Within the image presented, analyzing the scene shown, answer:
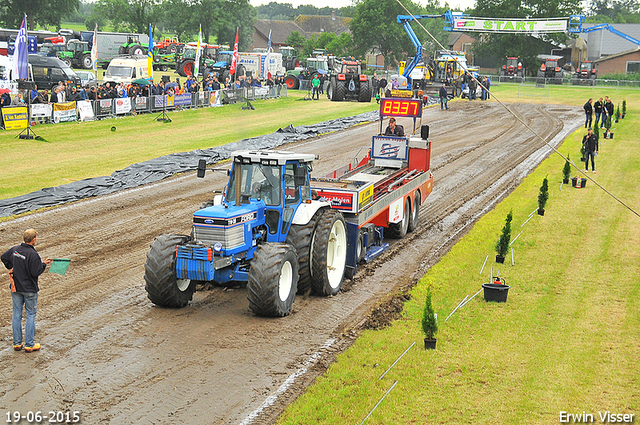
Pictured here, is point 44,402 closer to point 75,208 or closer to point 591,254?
point 75,208

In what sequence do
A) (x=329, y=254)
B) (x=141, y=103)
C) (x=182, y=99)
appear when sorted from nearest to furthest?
(x=329, y=254)
(x=141, y=103)
(x=182, y=99)

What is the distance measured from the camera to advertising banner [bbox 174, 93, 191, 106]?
3719 cm

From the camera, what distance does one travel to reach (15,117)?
92.9 feet

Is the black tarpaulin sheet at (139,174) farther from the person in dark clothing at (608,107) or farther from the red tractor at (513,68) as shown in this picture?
the red tractor at (513,68)

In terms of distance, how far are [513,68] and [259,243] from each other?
71315 mm

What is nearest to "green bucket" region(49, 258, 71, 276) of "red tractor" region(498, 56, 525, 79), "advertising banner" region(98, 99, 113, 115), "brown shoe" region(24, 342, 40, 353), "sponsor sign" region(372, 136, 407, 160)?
"brown shoe" region(24, 342, 40, 353)

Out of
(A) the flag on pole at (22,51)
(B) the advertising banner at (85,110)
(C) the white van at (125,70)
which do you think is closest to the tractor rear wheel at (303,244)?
(A) the flag on pole at (22,51)

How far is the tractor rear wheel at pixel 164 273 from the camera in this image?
9938 mm

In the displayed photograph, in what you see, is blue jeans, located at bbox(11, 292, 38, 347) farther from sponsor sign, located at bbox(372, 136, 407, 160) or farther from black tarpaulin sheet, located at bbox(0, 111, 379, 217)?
sponsor sign, located at bbox(372, 136, 407, 160)

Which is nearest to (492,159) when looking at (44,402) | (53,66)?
(44,402)

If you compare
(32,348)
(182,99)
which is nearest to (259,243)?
(32,348)

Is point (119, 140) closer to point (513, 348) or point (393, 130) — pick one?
point (393, 130)

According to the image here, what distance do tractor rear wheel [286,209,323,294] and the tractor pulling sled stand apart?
0.05 ft

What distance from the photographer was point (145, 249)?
46.4 feet
